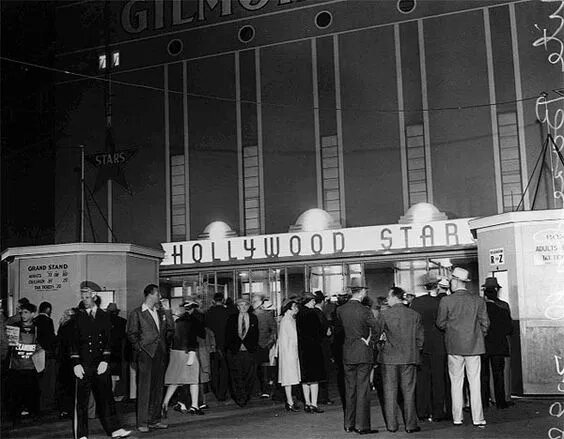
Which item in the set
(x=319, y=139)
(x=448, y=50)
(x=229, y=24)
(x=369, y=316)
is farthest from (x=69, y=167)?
(x=369, y=316)

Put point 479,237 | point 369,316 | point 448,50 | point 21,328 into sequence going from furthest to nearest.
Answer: point 448,50 → point 479,237 → point 21,328 → point 369,316

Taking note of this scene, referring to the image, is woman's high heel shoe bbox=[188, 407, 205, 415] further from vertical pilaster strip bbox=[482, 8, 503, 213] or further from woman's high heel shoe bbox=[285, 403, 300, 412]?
vertical pilaster strip bbox=[482, 8, 503, 213]

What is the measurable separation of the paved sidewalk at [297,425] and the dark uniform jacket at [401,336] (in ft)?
2.81

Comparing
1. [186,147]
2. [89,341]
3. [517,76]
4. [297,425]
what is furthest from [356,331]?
[186,147]

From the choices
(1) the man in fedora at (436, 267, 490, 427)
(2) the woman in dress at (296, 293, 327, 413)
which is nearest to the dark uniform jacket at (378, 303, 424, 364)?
(1) the man in fedora at (436, 267, 490, 427)

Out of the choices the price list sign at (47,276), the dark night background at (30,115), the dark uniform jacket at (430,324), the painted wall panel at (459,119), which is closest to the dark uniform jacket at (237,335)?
the dark uniform jacket at (430,324)

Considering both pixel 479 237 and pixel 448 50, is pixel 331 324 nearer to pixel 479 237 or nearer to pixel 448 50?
pixel 479 237

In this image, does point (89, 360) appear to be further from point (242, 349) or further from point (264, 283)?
point (264, 283)

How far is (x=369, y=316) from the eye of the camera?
8.23 m

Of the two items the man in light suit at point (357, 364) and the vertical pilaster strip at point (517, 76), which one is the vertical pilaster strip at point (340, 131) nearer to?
the vertical pilaster strip at point (517, 76)

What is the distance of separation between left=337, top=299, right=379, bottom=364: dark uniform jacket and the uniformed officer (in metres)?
2.74

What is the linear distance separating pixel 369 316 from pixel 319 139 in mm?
11843

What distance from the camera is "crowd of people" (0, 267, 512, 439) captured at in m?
8.05

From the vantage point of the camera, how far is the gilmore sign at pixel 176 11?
20536 mm
